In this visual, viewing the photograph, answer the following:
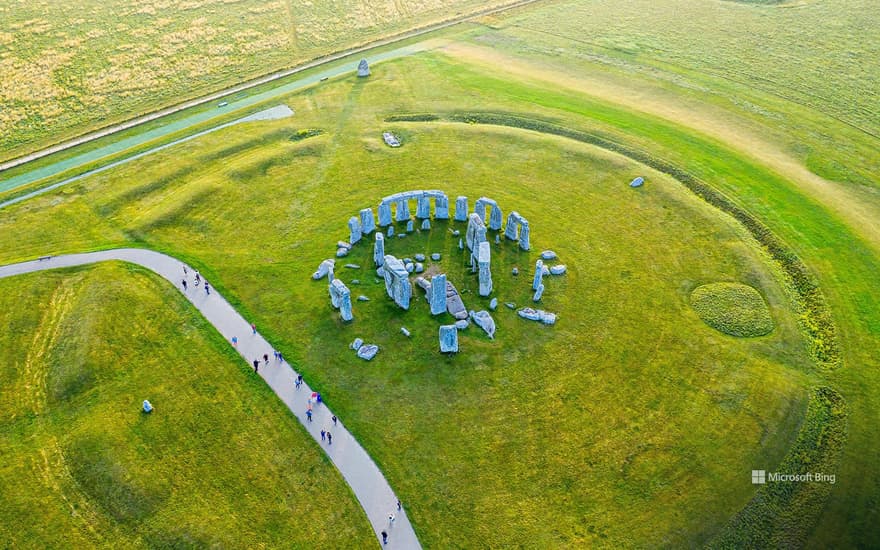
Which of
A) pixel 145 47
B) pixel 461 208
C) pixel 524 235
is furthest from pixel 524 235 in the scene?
pixel 145 47

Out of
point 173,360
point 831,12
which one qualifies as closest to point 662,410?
point 173,360

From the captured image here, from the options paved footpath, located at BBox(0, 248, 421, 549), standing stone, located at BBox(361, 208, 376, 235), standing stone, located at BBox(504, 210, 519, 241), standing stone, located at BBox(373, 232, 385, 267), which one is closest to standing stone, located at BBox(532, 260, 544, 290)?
standing stone, located at BBox(504, 210, 519, 241)

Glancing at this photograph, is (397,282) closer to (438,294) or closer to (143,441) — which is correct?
(438,294)

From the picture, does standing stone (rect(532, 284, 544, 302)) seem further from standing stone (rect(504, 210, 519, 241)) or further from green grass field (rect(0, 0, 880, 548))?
standing stone (rect(504, 210, 519, 241))

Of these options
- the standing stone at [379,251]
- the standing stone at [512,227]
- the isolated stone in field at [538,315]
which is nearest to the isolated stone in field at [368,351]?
the standing stone at [379,251]

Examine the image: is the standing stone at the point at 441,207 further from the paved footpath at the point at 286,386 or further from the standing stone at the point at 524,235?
the paved footpath at the point at 286,386

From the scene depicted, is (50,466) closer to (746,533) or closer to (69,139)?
(746,533)
